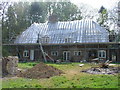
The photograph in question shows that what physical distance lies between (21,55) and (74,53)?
914 cm

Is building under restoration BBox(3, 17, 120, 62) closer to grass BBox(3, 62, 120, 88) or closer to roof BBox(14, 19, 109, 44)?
roof BBox(14, 19, 109, 44)

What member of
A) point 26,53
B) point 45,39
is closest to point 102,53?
point 45,39

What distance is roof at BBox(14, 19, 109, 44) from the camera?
29684 mm

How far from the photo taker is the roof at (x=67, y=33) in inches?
1169

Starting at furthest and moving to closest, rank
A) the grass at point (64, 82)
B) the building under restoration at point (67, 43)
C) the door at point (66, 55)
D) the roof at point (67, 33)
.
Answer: the door at point (66, 55) < the roof at point (67, 33) < the building under restoration at point (67, 43) < the grass at point (64, 82)

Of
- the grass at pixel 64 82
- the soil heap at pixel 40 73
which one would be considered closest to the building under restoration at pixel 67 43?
the soil heap at pixel 40 73

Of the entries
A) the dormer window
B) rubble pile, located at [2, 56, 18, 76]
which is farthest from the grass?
the dormer window

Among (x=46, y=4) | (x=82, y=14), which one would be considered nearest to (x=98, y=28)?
(x=82, y=14)

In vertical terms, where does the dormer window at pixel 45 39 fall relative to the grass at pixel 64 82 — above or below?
above

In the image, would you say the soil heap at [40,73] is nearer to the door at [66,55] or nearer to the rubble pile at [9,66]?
the rubble pile at [9,66]

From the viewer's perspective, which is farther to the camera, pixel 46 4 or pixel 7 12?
pixel 46 4

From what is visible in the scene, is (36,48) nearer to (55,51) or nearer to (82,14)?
(55,51)

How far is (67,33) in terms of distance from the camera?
3181cm

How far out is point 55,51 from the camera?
3106cm
